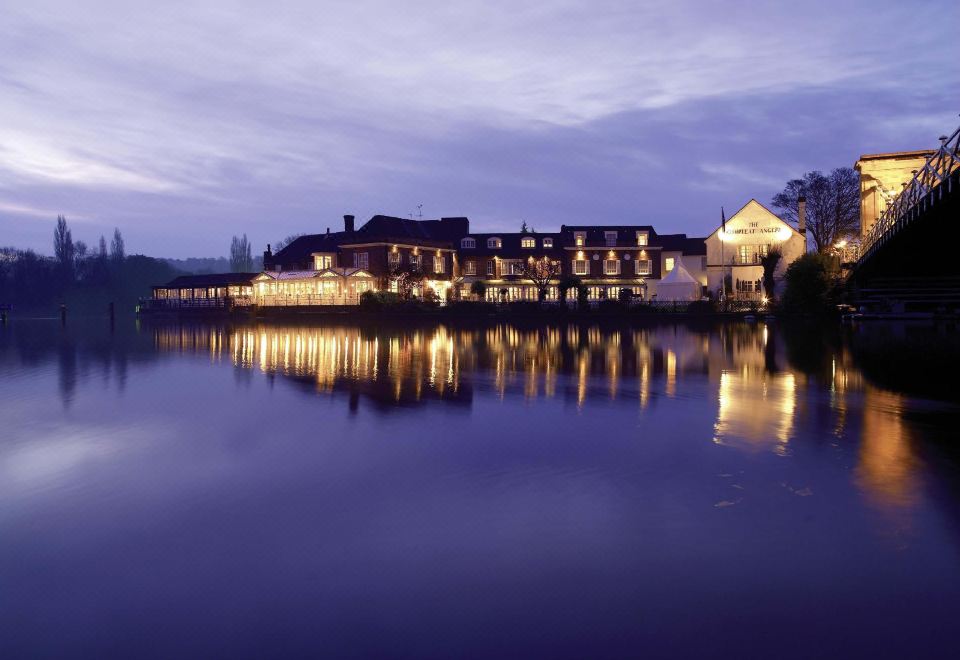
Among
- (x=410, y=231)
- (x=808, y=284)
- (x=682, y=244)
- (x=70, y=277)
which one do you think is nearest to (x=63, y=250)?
(x=70, y=277)

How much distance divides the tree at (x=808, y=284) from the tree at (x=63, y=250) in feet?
391

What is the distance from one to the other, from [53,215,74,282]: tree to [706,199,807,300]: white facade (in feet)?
362

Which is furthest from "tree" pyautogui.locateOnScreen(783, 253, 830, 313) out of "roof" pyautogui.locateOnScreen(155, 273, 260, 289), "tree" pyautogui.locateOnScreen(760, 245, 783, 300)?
"roof" pyautogui.locateOnScreen(155, 273, 260, 289)

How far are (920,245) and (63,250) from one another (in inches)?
5230

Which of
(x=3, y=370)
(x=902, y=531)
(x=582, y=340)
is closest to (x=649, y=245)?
(x=582, y=340)

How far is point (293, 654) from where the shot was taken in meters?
4.35

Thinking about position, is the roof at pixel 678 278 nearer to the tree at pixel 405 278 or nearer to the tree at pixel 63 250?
the tree at pixel 405 278

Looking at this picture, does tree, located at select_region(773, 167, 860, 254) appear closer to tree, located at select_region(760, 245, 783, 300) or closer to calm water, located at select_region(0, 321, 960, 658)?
tree, located at select_region(760, 245, 783, 300)

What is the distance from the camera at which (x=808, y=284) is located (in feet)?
144

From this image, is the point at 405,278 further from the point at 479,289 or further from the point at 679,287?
the point at 679,287

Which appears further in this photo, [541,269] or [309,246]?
[309,246]

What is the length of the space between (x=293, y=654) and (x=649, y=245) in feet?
230

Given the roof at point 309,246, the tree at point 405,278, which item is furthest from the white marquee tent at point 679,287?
the roof at point 309,246

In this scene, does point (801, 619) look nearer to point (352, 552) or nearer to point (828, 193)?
point (352, 552)
